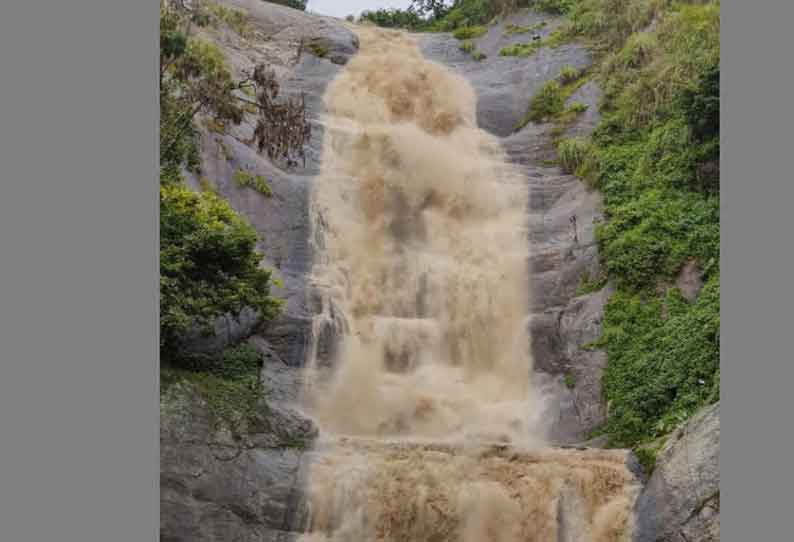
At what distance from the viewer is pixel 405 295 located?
23.1 m

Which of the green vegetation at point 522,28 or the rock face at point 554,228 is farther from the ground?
the green vegetation at point 522,28

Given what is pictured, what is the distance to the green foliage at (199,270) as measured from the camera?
1842cm

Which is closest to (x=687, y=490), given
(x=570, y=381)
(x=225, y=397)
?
(x=570, y=381)

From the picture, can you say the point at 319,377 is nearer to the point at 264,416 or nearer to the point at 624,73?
the point at 264,416

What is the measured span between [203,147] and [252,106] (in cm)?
339

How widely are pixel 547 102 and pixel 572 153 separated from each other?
2932mm

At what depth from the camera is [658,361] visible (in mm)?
20297

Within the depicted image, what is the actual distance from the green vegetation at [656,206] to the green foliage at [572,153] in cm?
3

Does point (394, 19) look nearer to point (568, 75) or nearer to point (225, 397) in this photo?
point (568, 75)

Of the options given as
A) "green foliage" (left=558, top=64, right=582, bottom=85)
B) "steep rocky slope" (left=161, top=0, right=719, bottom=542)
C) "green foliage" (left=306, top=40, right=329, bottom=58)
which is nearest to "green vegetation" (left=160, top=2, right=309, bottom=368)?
"steep rocky slope" (left=161, top=0, right=719, bottom=542)

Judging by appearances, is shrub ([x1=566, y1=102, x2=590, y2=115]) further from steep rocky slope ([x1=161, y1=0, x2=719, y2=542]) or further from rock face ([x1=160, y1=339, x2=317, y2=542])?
rock face ([x1=160, y1=339, x2=317, y2=542])

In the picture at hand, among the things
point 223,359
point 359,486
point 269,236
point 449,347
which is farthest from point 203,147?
point 359,486

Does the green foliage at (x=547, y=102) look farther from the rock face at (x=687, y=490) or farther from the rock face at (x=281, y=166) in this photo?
the rock face at (x=687, y=490)

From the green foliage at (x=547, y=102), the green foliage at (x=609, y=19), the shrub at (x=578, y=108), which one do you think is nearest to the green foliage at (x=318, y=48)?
the green foliage at (x=547, y=102)
